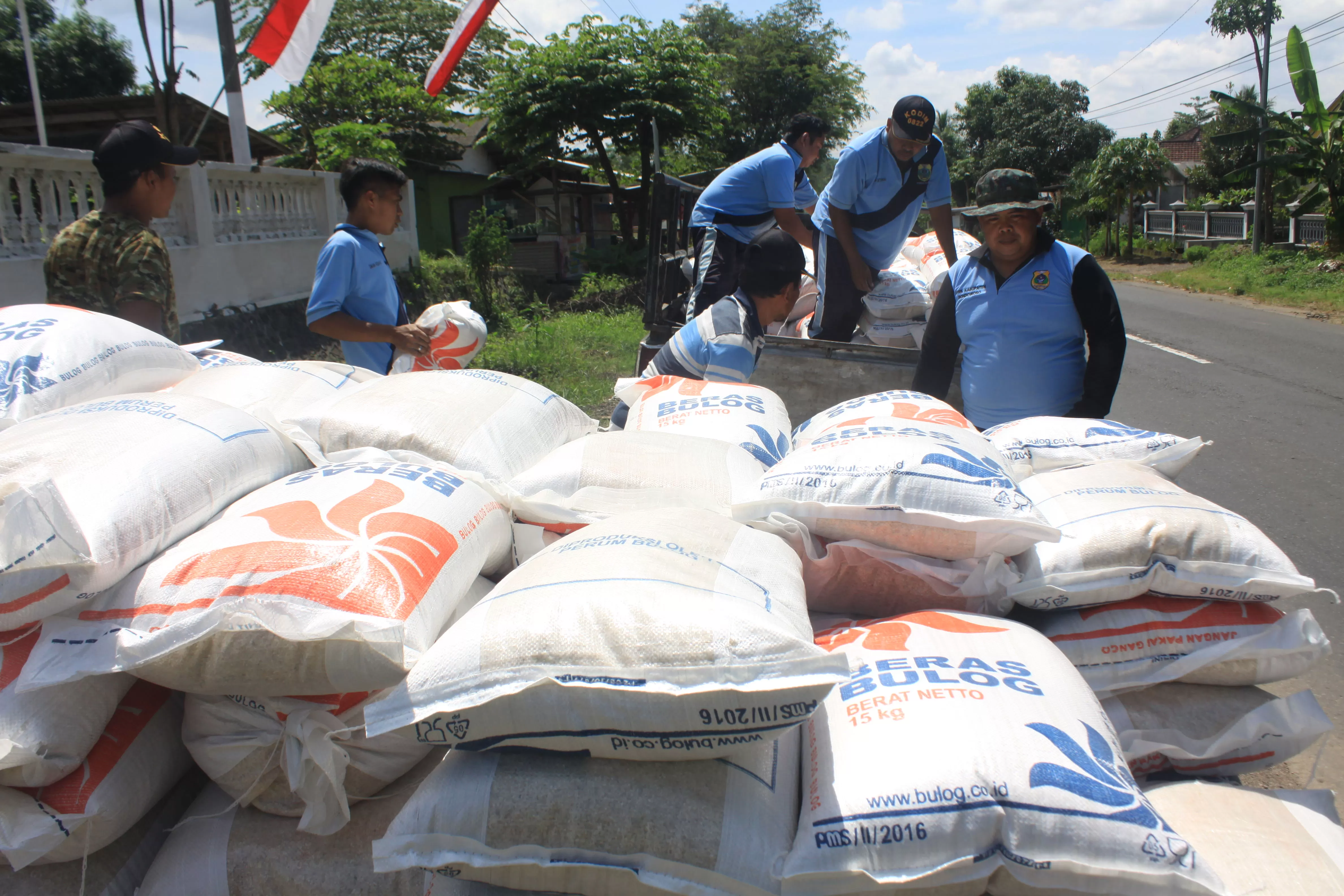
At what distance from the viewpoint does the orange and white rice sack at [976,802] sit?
Answer: 1.13 m

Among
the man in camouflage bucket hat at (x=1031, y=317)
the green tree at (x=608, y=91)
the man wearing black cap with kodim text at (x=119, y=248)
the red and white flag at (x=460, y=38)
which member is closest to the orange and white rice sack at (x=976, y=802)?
the man in camouflage bucket hat at (x=1031, y=317)

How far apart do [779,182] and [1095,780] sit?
3.89 meters

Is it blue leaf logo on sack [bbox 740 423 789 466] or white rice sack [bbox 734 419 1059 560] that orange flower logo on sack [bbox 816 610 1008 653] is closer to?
white rice sack [bbox 734 419 1059 560]

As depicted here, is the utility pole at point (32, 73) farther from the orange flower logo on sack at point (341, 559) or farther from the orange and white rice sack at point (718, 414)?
the orange flower logo on sack at point (341, 559)

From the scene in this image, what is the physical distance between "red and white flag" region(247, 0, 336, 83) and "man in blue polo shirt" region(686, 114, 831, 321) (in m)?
4.78

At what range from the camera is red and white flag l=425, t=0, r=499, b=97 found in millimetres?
9703

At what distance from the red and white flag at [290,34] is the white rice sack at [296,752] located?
7.51 meters

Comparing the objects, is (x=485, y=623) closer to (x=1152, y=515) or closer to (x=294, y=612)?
(x=294, y=612)

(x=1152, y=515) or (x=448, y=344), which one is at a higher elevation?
(x=448, y=344)

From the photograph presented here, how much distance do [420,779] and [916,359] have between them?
237 cm

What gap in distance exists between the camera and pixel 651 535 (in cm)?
143

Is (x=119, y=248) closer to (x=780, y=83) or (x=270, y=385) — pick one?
(x=270, y=385)

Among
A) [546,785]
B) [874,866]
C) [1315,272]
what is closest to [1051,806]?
[874,866]

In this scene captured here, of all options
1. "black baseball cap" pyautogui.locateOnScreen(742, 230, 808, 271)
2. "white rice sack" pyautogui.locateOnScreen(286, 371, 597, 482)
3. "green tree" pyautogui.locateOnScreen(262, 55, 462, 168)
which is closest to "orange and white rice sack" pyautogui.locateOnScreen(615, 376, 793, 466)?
"white rice sack" pyautogui.locateOnScreen(286, 371, 597, 482)
